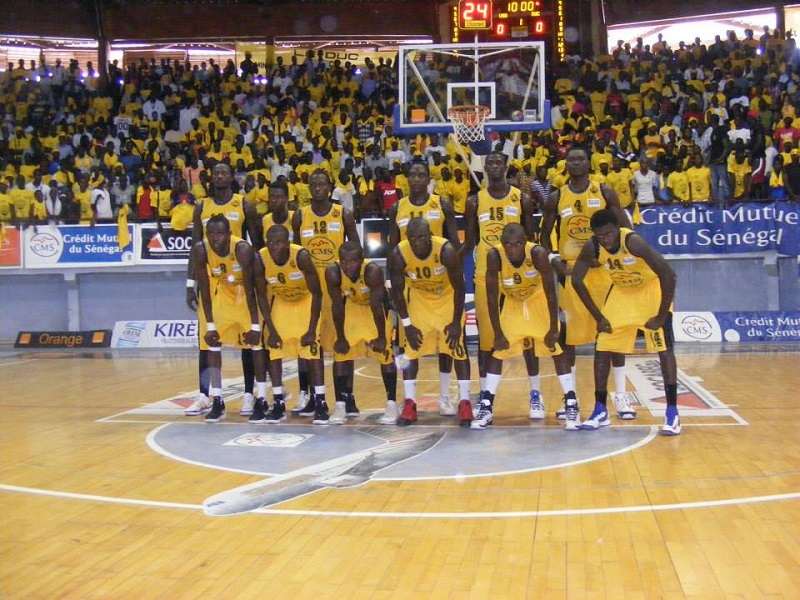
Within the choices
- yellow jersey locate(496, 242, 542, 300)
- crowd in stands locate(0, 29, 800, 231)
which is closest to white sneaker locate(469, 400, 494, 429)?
yellow jersey locate(496, 242, 542, 300)

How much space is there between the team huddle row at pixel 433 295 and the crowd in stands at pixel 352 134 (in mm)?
4392

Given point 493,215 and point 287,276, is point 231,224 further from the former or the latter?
point 493,215

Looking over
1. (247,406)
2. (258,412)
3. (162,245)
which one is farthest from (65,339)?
(258,412)

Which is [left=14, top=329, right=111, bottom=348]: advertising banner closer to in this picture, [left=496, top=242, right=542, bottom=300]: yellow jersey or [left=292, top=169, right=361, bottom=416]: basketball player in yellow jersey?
[left=292, top=169, right=361, bottom=416]: basketball player in yellow jersey

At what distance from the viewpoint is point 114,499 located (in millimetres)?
5809

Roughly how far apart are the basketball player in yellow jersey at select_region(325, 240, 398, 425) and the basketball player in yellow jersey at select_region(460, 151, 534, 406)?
0.78 meters

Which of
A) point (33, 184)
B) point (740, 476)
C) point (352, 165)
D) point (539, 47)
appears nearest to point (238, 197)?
point (740, 476)

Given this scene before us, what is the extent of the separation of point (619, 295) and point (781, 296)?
10155 millimetres

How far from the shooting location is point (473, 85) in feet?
45.0

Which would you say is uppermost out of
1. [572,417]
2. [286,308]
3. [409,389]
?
[286,308]

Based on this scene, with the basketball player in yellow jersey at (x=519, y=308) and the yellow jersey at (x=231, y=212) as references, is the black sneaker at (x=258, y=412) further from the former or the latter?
the basketball player in yellow jersey at (x=519, y=308)

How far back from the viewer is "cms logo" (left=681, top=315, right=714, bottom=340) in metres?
15.4

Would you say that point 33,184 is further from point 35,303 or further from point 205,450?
point 205,450

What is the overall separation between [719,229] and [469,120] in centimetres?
518
